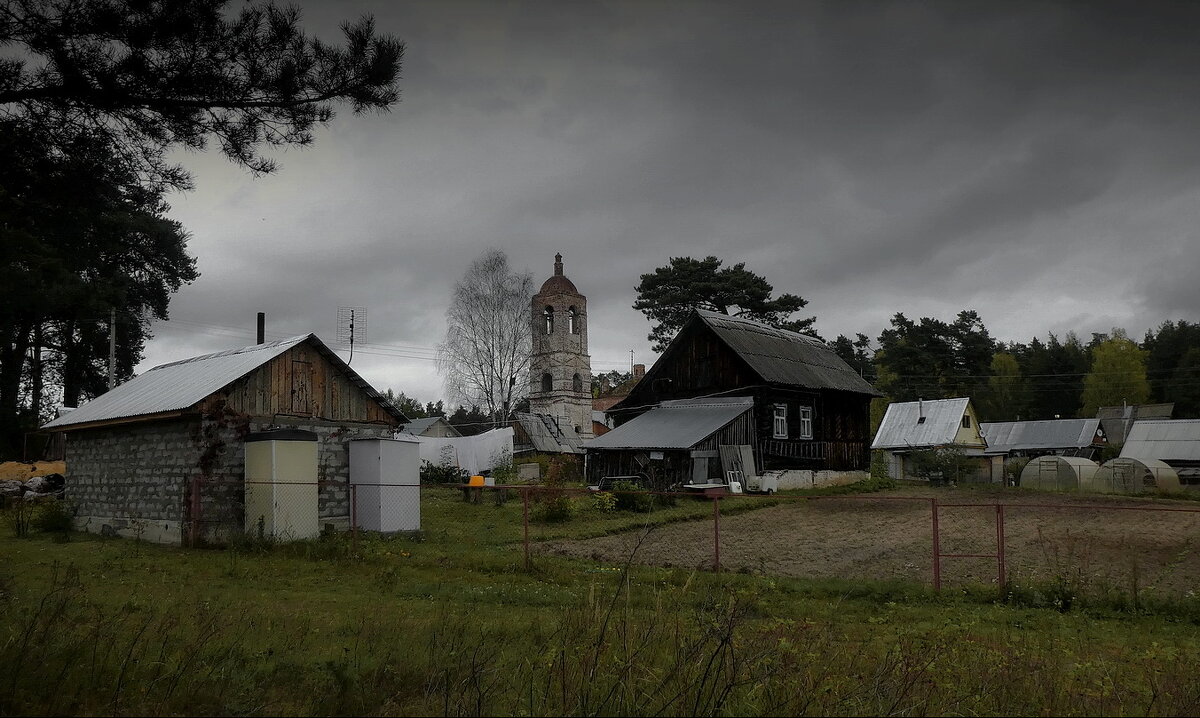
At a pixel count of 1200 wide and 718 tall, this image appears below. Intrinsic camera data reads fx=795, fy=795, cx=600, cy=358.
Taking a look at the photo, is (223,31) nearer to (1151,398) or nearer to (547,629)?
(547,629)

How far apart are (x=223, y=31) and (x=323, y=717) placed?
17.2 ft

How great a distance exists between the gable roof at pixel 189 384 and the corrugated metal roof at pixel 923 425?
34550mm

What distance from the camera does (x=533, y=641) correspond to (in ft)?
21.6

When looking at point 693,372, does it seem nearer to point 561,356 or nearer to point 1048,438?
point 561,356

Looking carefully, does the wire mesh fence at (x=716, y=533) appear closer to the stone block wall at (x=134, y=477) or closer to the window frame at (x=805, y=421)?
the stone block wall at (x=134, y=477)

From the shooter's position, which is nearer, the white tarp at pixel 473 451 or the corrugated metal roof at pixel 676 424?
the corrugated metal roof at pixel 676 424

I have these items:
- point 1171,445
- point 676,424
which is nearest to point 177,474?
point 676,424

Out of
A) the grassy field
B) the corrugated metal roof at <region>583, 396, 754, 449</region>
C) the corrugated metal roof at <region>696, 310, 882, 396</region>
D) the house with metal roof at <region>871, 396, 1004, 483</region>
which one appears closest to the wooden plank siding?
the corrugated metal roof at <region>696, 310, 882, 396</region>

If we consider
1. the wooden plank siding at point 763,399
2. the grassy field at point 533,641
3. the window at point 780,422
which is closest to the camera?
the grassy field at point 533,641

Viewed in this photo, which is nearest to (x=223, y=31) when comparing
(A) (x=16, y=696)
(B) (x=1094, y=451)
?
(A) (x=16, y=696)

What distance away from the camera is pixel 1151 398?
71500 mm

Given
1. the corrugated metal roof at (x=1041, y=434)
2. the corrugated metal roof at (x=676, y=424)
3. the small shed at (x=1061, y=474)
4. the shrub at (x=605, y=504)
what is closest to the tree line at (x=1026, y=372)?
the corrugated metal roof at (x=1041, y=434)

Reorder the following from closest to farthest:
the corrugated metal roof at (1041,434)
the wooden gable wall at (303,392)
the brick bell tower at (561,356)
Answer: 1. the wooden gable wall at (303,392)
2. the brick bell tower at (561,356)
3. the corrugated metal roof at (1041,434)

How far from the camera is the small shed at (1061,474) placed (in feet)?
114
